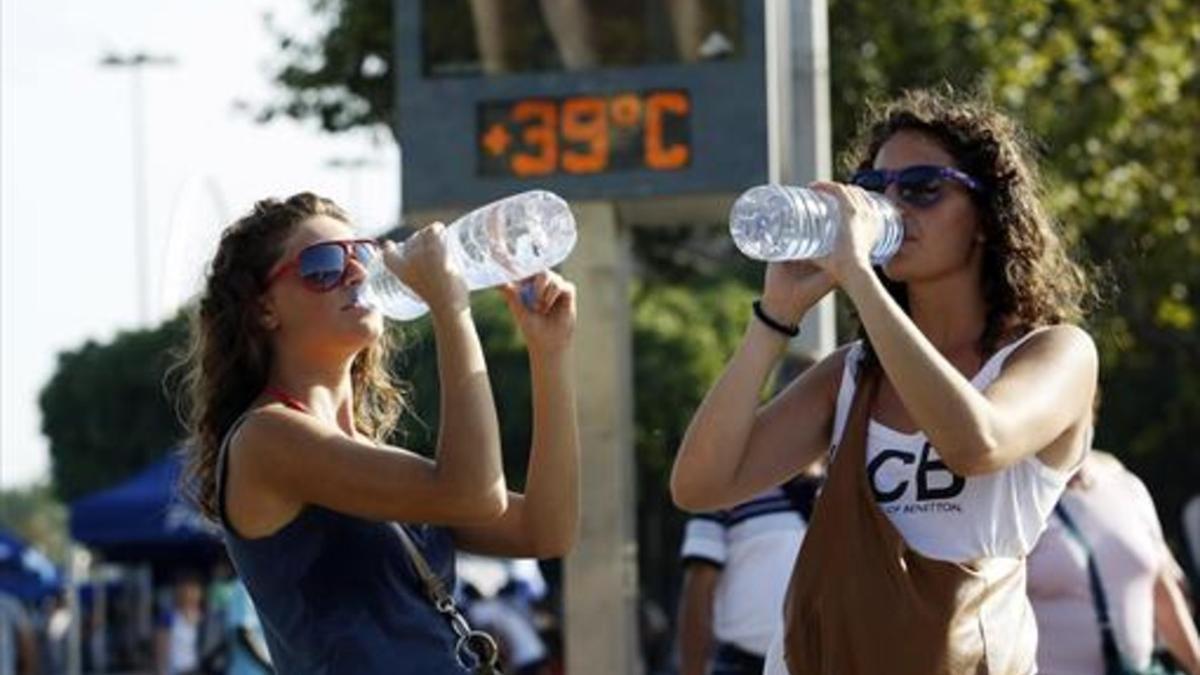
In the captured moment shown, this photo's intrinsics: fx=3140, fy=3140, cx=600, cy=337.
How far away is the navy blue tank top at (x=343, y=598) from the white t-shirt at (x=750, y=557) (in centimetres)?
476

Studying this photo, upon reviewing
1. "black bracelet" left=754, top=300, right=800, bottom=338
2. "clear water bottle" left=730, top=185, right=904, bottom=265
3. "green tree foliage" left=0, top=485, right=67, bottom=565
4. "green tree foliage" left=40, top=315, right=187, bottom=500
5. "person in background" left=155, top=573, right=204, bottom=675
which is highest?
"clear water bottle" left=730, top=185, right=904, bottom=265

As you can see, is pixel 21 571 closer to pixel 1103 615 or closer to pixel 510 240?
pixel 1103 615

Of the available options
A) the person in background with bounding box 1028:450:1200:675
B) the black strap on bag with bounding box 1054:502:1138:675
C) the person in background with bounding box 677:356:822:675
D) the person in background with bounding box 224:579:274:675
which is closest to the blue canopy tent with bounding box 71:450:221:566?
the person in background with bounding box 224:579:274:675

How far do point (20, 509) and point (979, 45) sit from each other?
145081mm

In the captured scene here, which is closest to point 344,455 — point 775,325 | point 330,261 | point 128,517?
point 330,261

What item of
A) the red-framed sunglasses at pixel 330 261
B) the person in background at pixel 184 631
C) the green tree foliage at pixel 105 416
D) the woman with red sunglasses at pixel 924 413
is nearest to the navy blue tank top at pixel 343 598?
the red-framed sunglasses at pixel 330 261

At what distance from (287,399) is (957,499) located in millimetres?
1107

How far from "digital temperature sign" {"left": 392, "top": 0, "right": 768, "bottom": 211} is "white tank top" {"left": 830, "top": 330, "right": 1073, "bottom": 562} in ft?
21.3

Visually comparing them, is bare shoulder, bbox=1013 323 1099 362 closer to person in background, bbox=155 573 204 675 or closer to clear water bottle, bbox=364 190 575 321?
clear water bottle, bbox=364 190 575 321

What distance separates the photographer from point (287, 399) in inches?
203

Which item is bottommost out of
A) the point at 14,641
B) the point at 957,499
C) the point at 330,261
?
the point at 14,641

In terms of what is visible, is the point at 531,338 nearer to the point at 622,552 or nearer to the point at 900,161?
the point at 900,161

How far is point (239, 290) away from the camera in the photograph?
5289 mm

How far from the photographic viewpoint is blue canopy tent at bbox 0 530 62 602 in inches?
1003
